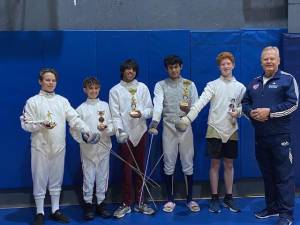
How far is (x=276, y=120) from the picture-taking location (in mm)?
4121

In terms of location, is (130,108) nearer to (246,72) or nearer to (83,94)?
(83,94)

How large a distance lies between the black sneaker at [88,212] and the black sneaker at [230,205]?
1.32m

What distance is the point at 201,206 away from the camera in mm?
4836

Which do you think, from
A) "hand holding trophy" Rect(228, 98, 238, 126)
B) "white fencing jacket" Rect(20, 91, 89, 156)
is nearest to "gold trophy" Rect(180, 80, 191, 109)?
"hand holding trophy" Rect(228, 98, 238, 126)

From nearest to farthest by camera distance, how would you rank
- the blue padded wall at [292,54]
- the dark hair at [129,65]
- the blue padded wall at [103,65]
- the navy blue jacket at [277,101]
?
the navy blue jacket at [277,101] → the dark hair at [129,65] → the blue padded wall at [103,65] → the blue padded wall at [292,54]

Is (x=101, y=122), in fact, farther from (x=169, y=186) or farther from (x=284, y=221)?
(x=284, y=221)

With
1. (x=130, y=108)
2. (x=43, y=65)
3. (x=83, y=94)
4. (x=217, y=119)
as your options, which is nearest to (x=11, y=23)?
(x=43, y=65)

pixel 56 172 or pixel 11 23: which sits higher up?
pixel 11 23

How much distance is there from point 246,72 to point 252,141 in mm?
743

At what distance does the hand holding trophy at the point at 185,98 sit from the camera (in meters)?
4.60

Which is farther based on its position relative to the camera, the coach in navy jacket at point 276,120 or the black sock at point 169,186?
the black sock at point 169,186

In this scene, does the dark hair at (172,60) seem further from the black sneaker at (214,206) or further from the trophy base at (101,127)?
the black sneaker at (214,206)

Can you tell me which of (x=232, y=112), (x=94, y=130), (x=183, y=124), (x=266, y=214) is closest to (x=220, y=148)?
(x=232, y=112)

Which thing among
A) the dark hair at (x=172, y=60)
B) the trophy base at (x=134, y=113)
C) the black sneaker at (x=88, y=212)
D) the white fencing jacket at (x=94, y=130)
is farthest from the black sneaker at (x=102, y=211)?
the dark hair at (x=172, y=60)
